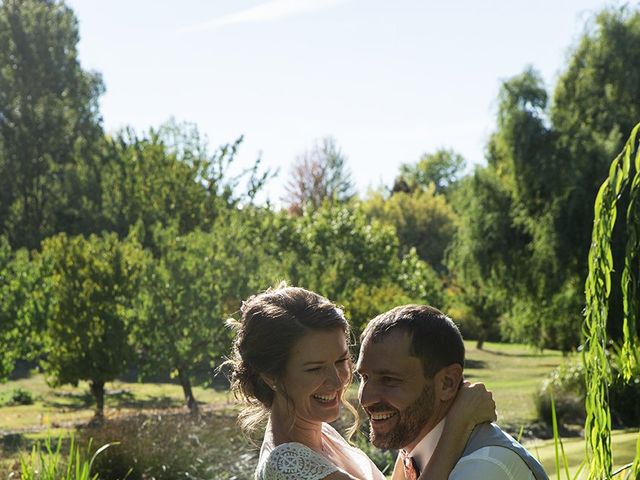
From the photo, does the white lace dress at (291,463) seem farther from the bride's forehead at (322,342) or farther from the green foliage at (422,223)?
the green foliage at (422,223)

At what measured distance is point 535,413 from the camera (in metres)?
20.3

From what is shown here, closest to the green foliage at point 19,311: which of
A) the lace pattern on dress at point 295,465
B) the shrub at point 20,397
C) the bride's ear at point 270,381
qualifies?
the shrub at point 20,397

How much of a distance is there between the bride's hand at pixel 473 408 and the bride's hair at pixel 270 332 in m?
0.61

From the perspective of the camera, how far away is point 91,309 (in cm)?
2130

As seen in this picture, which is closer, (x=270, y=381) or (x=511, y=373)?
(x=270, y=381)

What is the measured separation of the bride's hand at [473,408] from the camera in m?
2.74

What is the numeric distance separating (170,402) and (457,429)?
79.0 feet

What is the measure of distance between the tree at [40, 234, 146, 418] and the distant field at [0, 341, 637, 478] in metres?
1.08

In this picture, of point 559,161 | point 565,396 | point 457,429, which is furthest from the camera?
point 559,161

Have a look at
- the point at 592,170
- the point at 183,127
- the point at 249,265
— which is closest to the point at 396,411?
the point at 249,265

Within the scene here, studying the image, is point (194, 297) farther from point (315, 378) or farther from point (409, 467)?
point (409, 467)

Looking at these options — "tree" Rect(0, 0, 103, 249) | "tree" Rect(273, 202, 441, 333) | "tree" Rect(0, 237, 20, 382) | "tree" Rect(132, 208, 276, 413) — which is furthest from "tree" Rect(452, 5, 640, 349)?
"tree" Rect(0, 0, 103, 249)

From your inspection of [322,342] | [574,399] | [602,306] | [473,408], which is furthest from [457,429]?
[574,399]

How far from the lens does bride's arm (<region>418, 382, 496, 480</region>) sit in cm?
270
